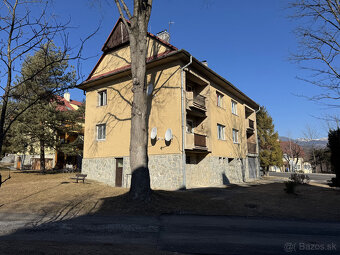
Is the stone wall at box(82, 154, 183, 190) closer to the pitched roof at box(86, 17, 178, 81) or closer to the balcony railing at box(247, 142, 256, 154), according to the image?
the pitched roof at box(86, 17, 178, 81)

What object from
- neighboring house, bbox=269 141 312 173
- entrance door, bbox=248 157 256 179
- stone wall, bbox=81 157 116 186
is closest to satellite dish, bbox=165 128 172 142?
stone wall, bbox=81 157 116 186

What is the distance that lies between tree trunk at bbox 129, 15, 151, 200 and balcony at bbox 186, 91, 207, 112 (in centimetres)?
638

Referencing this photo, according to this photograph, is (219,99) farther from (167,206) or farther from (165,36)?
(167,206)

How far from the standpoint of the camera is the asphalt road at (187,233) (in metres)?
5.15

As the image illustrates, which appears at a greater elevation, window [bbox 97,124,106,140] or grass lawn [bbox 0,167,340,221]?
window [bbox 97,124,106,140]

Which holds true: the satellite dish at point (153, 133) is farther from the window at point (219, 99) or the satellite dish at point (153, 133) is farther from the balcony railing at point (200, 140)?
the window at point (219, 99)

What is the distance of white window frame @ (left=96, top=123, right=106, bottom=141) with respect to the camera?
20.4m

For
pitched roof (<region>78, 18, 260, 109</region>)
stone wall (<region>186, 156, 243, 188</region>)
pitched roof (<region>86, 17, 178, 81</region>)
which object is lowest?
stone wall (<region>186, 156, 243, 188</region>)

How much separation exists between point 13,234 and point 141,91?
6833 millimetres

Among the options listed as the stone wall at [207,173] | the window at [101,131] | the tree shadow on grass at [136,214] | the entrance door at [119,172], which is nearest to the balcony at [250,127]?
the stone wall at [207,173]

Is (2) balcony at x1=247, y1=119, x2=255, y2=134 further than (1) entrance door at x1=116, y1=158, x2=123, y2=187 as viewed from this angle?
Yes

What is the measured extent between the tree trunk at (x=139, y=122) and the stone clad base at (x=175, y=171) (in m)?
5.65

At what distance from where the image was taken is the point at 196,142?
642 inches

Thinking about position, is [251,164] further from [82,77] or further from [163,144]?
[82,77]
